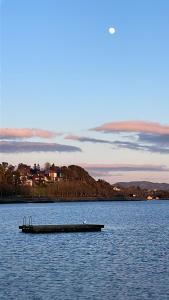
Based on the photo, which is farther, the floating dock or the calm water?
the floating dock

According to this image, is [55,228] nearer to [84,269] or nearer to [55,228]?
[55,228]

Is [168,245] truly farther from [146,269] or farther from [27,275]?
[27,275]

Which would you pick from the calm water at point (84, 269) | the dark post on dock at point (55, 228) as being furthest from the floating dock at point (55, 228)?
the calm water at point (84, 269)

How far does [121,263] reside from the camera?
65250 mm

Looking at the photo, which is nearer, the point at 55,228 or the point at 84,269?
the point at 84,269

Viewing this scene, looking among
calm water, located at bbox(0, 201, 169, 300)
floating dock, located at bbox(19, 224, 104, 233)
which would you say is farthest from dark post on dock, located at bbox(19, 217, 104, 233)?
calm water, located at bbox(0, 201, 169, 300)

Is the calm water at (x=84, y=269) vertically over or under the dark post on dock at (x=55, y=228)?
under

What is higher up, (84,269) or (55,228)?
(55,228)

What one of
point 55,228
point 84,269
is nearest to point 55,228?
point 55,228

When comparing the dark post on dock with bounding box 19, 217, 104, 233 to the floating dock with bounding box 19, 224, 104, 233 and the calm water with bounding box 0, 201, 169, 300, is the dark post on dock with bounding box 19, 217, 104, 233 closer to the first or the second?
the floating dock with bounding box 19, 224, 104, 233

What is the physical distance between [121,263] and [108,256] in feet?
Answer: 24.9

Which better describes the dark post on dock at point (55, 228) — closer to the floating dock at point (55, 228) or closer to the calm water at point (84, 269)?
the floating dock at point (55, 228)

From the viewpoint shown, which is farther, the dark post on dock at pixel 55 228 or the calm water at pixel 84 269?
the dark post on dock at pixel 55 228

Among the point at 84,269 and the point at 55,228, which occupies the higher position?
the point at 55,228
